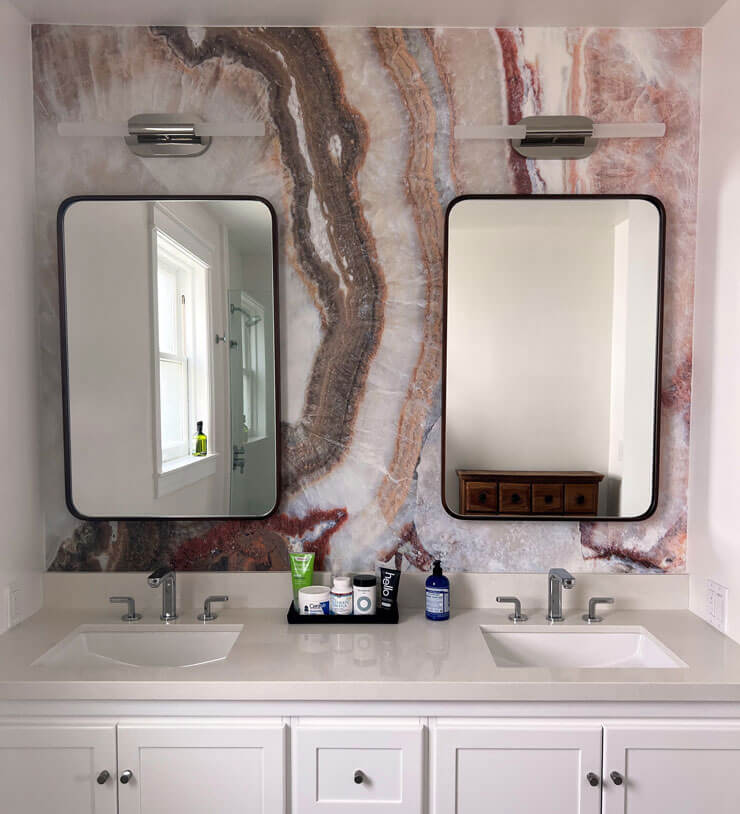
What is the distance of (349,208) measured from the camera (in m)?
1.89

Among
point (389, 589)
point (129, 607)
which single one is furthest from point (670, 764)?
point (129, 607)

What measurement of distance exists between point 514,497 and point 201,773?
1.08m

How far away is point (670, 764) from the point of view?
1432mm

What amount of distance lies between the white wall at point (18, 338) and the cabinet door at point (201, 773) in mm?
569

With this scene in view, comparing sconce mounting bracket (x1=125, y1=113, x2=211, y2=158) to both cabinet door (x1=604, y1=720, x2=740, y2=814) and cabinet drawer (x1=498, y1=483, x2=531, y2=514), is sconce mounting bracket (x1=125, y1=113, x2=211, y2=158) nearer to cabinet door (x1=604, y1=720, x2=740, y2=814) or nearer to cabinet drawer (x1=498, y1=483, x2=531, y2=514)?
cabinet drawer (x1=498, y1=483, x2=531, y2=514)

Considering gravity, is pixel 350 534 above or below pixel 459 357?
below

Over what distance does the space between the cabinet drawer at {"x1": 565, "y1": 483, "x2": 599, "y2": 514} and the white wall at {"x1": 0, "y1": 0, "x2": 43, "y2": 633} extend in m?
1.56

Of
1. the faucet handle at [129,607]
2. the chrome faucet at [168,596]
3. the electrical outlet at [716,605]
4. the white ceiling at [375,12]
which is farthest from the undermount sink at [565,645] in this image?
the white ceiling at [375,12]

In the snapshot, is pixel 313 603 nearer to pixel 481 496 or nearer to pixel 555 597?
pixel 481 496

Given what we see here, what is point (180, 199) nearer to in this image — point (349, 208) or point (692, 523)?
point (349, 208)

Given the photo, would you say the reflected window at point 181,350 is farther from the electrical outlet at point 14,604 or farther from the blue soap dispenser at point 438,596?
the blue soap dispenser at point 438,596

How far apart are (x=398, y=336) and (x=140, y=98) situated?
3.38 feet

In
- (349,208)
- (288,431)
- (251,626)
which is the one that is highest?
(349,208)

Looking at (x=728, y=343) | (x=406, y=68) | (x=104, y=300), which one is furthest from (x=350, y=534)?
(x=406, y=68)
